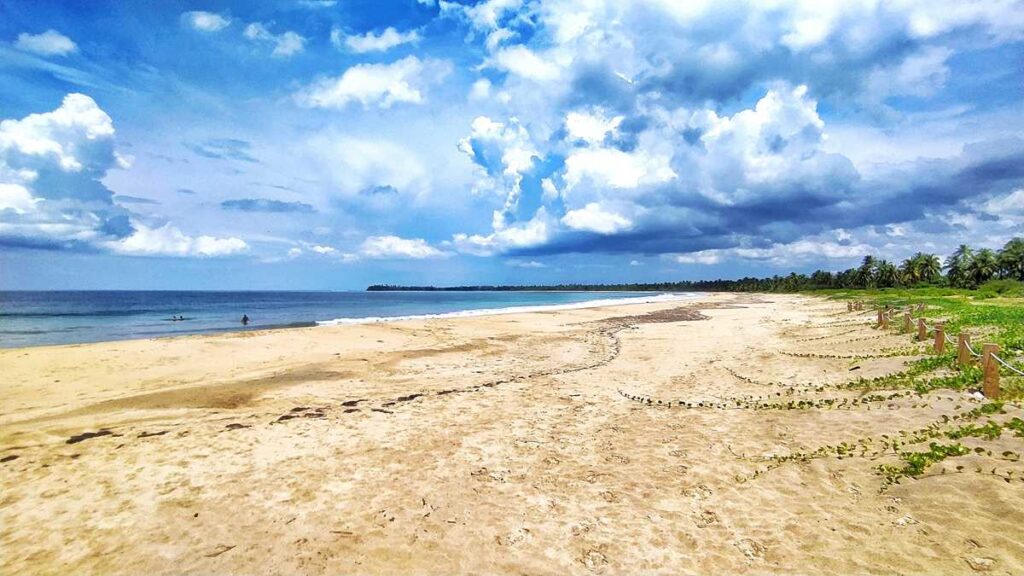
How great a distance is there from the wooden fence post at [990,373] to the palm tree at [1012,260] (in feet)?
374

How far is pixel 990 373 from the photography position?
10.3 metres

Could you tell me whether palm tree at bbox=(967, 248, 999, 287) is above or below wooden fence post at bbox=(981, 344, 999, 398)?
above

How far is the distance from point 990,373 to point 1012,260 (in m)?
114

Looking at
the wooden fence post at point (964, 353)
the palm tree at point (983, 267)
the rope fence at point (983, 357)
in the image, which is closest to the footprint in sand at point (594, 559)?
the rope fence at point (983, 357)

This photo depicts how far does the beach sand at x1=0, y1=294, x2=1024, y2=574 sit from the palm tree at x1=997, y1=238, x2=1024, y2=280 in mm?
108717

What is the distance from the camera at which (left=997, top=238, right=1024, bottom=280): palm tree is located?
87.0m

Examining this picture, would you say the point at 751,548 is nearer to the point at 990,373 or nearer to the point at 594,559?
the point at 594,559

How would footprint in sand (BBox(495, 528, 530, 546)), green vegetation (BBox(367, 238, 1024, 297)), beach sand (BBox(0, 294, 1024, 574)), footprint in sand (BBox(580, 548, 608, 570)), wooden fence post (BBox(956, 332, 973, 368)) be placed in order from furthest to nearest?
green vegetation (BBox(367, 238, 1024, 297)), wooden fence post (BBox(956, 332, 973, 368)), footprint in sand (BBox(495, 528, 530, 546)), beach sand (BBox(0, 294, 1024, 574)), footprint in sand (BBox(580, 548, 608, 570))

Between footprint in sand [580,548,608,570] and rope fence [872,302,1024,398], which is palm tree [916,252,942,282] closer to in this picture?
rope fence [872,302,1024,398]

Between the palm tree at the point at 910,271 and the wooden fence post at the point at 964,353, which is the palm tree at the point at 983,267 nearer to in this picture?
the palm tree at the point at 910,271

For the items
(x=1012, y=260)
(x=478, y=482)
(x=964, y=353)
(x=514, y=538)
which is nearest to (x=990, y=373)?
(x=964, y=353)

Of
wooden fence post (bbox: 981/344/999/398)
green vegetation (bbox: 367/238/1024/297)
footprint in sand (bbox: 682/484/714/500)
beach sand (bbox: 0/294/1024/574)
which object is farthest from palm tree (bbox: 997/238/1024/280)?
footprint in sand (bbox: 682/484/714/500)

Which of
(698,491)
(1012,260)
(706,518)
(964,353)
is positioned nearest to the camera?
(706,518)

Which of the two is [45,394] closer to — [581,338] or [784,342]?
[581,338]
